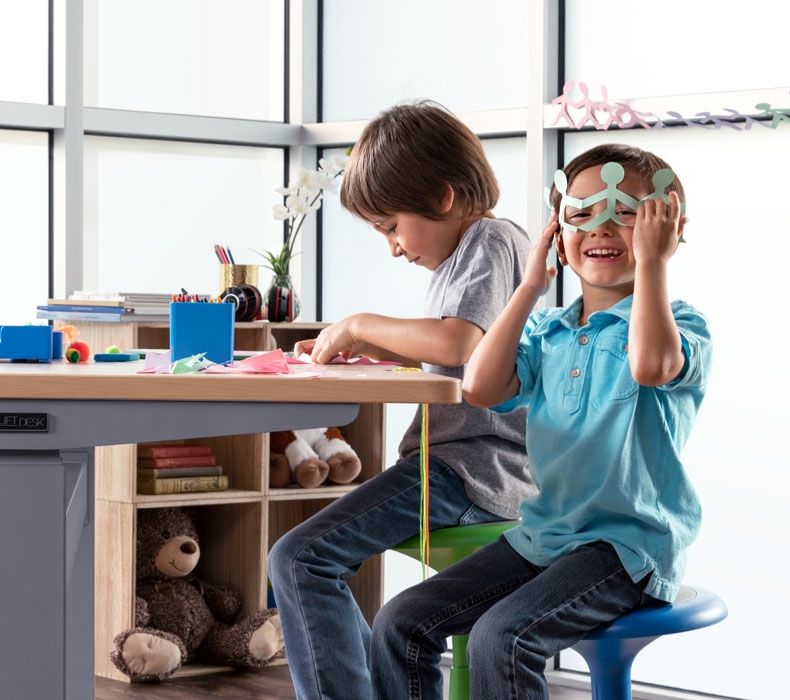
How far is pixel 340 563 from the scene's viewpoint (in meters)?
1.85

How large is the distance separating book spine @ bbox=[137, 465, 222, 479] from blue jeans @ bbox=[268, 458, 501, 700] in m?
1.08

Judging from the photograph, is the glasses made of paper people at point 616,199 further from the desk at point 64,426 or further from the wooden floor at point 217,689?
the wooden floor at point 217,689

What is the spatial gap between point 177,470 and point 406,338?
131 cm

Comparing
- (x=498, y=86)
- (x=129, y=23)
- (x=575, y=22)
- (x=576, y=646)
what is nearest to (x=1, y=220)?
(x=129, y=23)

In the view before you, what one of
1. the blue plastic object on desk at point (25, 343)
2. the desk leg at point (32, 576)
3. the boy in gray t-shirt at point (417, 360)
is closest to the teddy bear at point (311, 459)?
the boy in gray t-shirt at point (417, 360)

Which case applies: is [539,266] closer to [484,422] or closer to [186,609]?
[484,422]

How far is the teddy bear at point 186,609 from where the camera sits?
2938 mm

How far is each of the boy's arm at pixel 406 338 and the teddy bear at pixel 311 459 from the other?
1.27 meters

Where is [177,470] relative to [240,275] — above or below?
below

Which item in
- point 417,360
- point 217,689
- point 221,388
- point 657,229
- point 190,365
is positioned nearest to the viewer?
point 221,388

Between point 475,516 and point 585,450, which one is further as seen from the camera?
point 475,516

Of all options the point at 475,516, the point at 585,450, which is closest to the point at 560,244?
the point at 585,450

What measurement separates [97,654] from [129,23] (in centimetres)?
168

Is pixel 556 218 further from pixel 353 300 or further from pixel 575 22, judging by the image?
pixel 353 300
